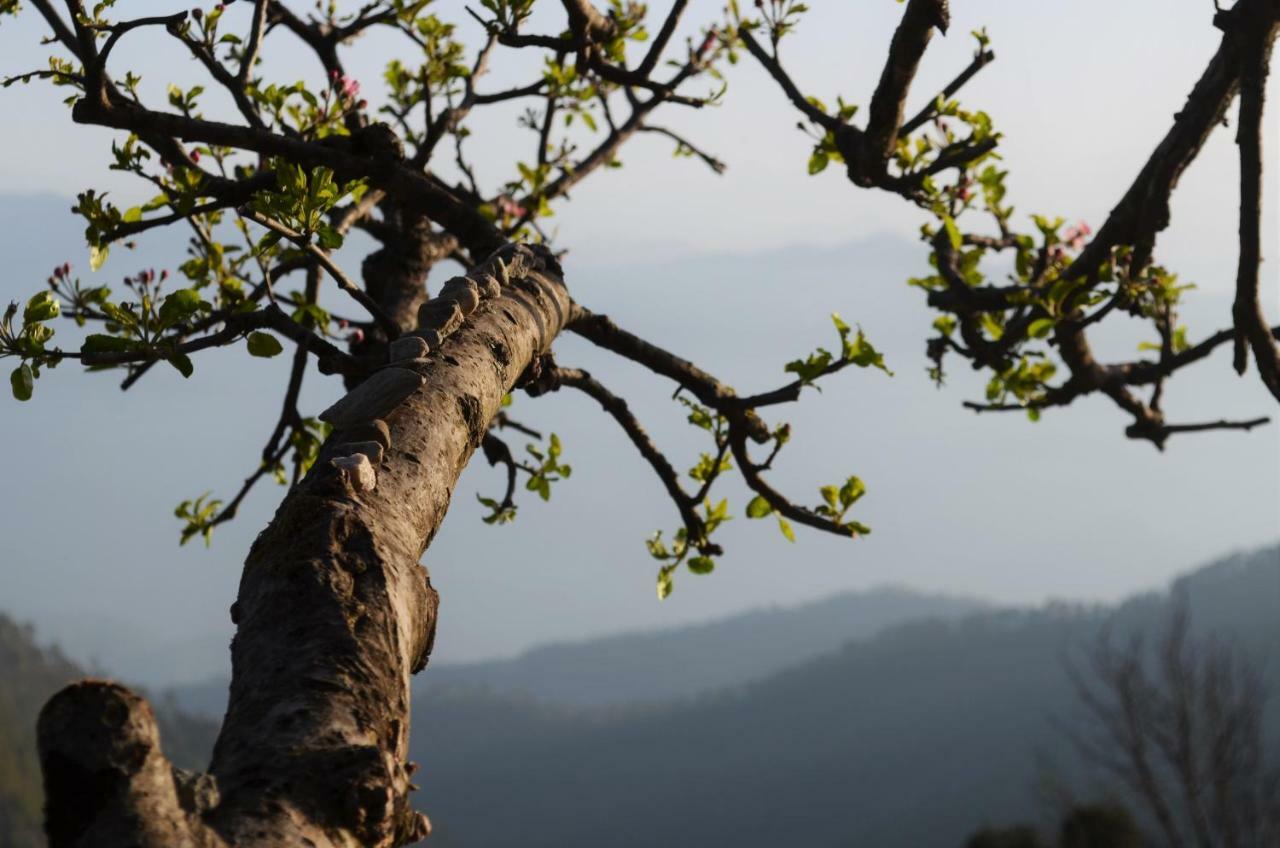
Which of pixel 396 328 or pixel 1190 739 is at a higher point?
pixel 396 328

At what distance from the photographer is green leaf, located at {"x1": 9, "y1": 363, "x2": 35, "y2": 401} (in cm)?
258

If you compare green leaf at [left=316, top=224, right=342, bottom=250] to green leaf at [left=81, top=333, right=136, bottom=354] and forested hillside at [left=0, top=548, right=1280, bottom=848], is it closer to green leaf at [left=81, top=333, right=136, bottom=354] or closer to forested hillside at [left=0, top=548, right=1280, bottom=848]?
green leaf at [left=81, top=333, right=136, bottom=354]

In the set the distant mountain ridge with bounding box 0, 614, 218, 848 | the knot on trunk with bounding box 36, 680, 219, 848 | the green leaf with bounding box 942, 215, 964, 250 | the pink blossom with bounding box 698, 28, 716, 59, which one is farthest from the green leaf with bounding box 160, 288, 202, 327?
the distant mountain ridge with bounding box 0, 614, 218, 848

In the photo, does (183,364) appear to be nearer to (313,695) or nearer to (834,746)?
(313,695)

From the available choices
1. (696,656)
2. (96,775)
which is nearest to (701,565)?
(96,775)

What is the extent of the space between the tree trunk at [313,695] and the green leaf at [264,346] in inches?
19.3

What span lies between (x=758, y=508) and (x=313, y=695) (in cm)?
278

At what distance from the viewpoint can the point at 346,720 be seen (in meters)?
1.50

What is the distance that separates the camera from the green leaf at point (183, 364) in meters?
2.61

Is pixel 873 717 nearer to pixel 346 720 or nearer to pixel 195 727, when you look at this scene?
pixel 195 727

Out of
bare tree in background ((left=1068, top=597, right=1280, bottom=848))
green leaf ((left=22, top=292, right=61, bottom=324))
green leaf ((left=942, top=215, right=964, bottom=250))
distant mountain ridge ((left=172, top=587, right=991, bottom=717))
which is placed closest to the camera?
green leaf ((left=22, top=292, right=61, bottom=324))

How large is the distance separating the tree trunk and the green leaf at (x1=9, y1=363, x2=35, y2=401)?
930 millimetres

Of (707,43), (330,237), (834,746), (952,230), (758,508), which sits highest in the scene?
(707,43)

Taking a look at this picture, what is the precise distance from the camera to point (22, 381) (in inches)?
102
